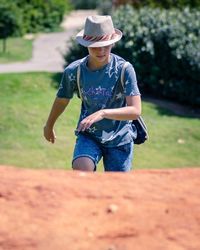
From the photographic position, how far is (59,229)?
3088mm

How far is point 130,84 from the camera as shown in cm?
482

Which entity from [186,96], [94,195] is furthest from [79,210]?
[186,96]

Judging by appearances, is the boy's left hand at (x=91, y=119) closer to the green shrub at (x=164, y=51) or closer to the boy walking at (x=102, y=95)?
the boy walking at (x=102, y=95)

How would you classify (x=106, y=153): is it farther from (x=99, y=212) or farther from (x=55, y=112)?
(x=99, y=212)

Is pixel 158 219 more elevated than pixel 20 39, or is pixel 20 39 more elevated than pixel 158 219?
pixel 158 219

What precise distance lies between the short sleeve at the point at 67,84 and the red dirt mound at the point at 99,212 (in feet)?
4.79

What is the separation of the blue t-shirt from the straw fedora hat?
12 cm

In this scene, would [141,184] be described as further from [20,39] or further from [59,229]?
[20,39]

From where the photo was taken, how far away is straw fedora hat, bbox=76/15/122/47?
4918mm

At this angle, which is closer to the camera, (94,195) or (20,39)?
(94,195)

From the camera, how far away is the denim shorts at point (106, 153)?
498 cm

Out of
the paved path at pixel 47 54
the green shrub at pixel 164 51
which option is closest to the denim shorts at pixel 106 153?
the green shrub at pixel 164 51

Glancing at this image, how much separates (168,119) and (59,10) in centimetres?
1945

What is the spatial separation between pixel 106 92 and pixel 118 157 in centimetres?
45
